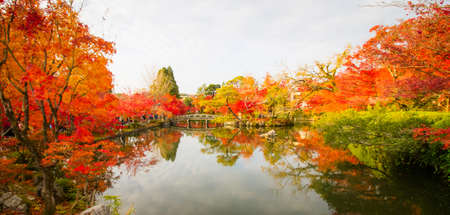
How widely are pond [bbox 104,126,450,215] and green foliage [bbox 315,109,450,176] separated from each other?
0.39 metres

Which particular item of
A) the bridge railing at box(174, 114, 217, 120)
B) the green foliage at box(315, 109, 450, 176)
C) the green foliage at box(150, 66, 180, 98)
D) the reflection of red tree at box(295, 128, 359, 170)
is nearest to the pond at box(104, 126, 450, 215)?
the reflection of red tree at box(295, 128, 359, 170)

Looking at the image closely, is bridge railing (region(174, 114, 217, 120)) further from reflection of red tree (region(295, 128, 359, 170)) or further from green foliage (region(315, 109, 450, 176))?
green foliage (region(315, 109, 450, 176))

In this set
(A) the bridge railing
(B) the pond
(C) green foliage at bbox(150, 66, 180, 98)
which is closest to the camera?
(B) the pond

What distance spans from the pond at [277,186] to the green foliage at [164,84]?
18504 mm

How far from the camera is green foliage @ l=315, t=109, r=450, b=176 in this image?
4.64 metres

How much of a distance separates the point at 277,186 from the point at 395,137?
11.0ft

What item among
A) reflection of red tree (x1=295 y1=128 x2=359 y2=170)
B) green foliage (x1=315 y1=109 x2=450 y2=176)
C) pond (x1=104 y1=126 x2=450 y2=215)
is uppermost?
green foliage (x1=315 y1=109 x2=450 y2=176)

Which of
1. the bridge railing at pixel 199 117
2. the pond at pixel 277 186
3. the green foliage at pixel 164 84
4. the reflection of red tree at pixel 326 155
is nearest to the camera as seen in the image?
the pond at pixel 277 186

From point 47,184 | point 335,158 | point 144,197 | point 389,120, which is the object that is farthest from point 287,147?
point 47,184

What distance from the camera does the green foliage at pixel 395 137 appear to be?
4.64 m

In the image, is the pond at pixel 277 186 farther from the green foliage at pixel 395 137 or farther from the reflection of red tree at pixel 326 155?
the green foliage at pixel 395 137

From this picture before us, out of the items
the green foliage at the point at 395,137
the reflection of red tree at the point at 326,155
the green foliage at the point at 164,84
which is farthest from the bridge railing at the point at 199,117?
the green foliage at the point at 395,137

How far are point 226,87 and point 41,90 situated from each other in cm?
1837

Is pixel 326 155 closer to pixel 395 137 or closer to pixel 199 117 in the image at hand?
pixel 395 137
